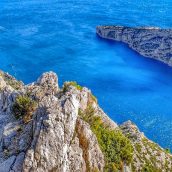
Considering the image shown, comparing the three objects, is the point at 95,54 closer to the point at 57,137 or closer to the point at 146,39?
the point at 146,39

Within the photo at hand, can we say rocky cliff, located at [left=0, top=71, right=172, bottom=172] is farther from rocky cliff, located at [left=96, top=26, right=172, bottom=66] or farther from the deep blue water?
rocky cliff, located at [left=96, top=26, right=172, bottom=66]

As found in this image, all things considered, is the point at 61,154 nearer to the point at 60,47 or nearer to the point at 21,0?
the point at 60,47

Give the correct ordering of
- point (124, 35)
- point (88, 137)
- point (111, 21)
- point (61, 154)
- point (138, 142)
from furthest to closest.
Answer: point (111, 21) → point (124, 35) → point (138, 142) → point (88, 137) → point (61, 154)

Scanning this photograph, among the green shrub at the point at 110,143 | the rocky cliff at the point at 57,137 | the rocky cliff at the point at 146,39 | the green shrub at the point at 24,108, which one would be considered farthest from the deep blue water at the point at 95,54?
the green shrub at the point at 24,108

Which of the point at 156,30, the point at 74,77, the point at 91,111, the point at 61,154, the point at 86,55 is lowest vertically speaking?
the point at 61,154

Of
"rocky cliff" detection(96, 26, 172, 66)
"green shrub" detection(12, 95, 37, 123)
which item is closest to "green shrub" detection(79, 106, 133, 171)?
"green shrub" detection(12, 95, 37, 123)

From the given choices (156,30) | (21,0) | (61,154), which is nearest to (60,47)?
(156,30)
